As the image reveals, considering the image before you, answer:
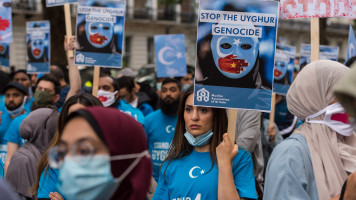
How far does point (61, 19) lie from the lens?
12.4 metres

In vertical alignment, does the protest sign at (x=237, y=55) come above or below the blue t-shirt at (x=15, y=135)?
above

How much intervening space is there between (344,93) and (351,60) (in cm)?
380

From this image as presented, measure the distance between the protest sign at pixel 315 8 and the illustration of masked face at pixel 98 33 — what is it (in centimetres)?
236

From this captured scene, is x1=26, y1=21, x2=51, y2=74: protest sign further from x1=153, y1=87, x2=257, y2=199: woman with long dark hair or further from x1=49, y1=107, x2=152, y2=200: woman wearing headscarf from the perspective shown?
x1=49, y1=107, x2=152, y2=200: woman wearing headscarf

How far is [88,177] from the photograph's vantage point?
6.84 ft

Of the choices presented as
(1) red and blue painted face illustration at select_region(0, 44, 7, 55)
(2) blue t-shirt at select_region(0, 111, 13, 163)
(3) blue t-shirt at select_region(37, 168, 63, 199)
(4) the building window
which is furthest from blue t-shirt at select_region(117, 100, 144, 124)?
(4) the building window

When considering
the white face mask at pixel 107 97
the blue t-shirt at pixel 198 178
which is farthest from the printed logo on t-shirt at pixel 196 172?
the white face mask at pixel 107 97

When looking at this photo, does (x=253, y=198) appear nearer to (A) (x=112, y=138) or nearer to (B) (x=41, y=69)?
(A) (x=112, y=138)

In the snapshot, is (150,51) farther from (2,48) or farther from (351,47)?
(351,47)

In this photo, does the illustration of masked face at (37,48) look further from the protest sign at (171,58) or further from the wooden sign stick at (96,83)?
the wooden sign stick at (96,83)

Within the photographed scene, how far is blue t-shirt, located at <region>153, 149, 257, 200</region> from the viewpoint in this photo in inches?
133

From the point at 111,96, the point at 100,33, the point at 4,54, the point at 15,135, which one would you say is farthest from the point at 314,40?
the point at 4,54

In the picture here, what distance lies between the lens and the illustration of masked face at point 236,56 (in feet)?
12.0

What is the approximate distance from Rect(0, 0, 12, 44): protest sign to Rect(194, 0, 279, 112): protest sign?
Answer: 4624mm
